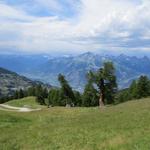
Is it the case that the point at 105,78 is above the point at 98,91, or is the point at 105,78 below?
above

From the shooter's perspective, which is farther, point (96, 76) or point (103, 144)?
point (96, 76)

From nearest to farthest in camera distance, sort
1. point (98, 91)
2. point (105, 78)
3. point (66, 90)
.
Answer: point (105, 78) → point (98, 91) → point (66, 90)

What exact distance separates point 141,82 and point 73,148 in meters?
110

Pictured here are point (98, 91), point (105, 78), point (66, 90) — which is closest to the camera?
point (105, 78)

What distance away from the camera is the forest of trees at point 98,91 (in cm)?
9481

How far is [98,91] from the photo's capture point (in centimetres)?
9781

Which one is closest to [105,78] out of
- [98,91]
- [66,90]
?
[98,91]

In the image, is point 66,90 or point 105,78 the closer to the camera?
point 105,78

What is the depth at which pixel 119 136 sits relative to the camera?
2702cm

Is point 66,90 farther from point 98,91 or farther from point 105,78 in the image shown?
point 105,78

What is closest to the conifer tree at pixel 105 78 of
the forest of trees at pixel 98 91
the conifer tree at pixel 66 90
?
the forest of trees at pixel 98 91

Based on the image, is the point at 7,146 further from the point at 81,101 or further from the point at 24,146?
the point at 81,101

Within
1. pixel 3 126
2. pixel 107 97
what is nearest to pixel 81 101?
pixel 107 97

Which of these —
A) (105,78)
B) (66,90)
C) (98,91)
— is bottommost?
(66,90)
